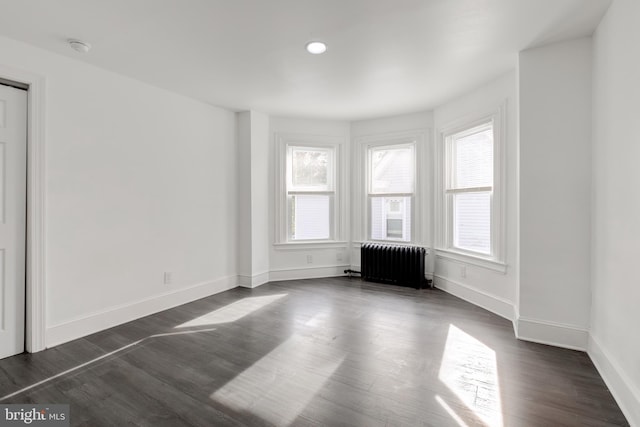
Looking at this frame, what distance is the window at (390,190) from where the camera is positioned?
198 inches

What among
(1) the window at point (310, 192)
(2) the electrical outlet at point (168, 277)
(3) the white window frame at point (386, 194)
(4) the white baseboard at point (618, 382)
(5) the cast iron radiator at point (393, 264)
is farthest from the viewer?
(1) the window at point (310, 192)

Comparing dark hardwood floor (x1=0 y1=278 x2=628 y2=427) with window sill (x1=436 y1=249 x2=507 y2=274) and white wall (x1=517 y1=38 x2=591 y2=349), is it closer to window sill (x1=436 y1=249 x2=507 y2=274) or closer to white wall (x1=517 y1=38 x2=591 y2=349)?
white wall (x1=517 y1=38 x2=591 y2=349)

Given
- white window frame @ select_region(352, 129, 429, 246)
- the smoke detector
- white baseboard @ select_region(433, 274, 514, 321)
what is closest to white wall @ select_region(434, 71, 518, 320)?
white baseboard @ select_region(433, 274, 514, 321)

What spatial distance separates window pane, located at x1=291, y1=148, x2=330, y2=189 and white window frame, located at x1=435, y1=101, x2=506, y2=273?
1787 millimetres

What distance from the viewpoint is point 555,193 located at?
274 cm

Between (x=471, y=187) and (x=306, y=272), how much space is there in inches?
110

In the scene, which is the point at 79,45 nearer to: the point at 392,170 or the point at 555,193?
the point at 392,170

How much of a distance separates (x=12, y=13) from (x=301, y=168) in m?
3.64

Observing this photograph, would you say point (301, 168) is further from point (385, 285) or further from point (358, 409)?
point (358, 409)

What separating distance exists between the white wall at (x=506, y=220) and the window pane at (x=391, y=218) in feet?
3.12

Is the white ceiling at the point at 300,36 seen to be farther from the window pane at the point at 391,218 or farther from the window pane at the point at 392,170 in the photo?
the window pane at the point at 391,218

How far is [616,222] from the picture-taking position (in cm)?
213

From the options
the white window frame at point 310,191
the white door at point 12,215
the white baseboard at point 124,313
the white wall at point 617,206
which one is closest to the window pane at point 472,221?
the white wall at point 617,206

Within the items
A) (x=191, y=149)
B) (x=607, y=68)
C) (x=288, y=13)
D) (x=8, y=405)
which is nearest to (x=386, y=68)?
(x=288, y=13)
